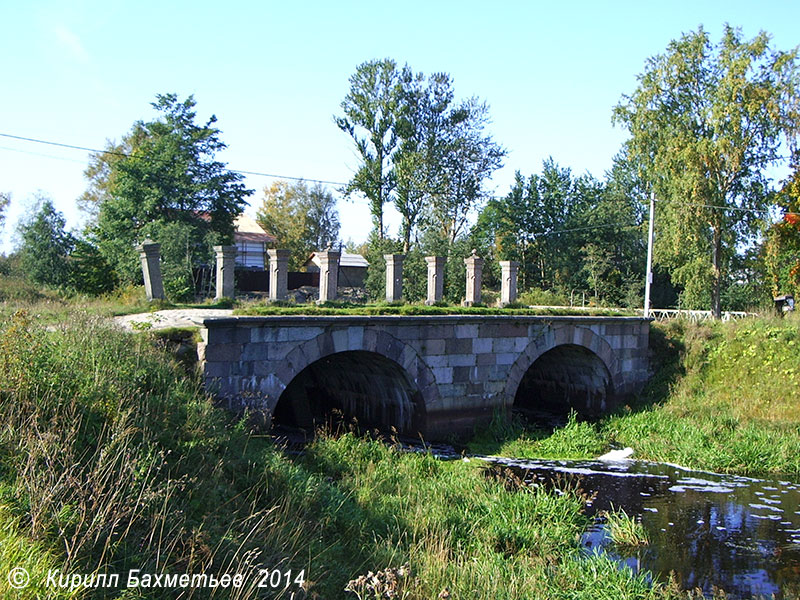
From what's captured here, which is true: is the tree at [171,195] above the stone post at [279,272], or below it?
above

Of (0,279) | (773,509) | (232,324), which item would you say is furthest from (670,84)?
(0,279)

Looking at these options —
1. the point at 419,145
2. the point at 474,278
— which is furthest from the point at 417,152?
the point at 474,278

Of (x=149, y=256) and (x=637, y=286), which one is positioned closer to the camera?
(x=149, y=256)

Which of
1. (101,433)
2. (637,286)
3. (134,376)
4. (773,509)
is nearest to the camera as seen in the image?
(101,433)

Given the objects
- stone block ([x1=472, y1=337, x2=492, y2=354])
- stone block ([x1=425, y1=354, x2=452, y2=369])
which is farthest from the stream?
stone block ([x1=472, y1=337, x2=492, y2=354])

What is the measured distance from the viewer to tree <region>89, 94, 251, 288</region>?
79.5ft

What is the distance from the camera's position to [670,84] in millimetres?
24578

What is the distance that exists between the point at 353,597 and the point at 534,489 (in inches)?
207

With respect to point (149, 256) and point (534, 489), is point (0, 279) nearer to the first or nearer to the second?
point (149, 256)

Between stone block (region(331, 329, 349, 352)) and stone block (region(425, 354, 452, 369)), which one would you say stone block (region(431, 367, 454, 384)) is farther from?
stone block (region(331, 329, 349, 352))

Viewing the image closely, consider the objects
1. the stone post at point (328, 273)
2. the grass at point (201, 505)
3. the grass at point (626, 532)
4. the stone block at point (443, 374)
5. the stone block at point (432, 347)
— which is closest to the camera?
the grass at point (201, 505)

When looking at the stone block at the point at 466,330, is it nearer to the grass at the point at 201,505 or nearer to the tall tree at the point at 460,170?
the grass at the point at 201,505

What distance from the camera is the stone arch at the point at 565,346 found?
14.3m

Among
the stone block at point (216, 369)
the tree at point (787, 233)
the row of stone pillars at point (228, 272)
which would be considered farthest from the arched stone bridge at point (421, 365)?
the tree at point (787, 233)
